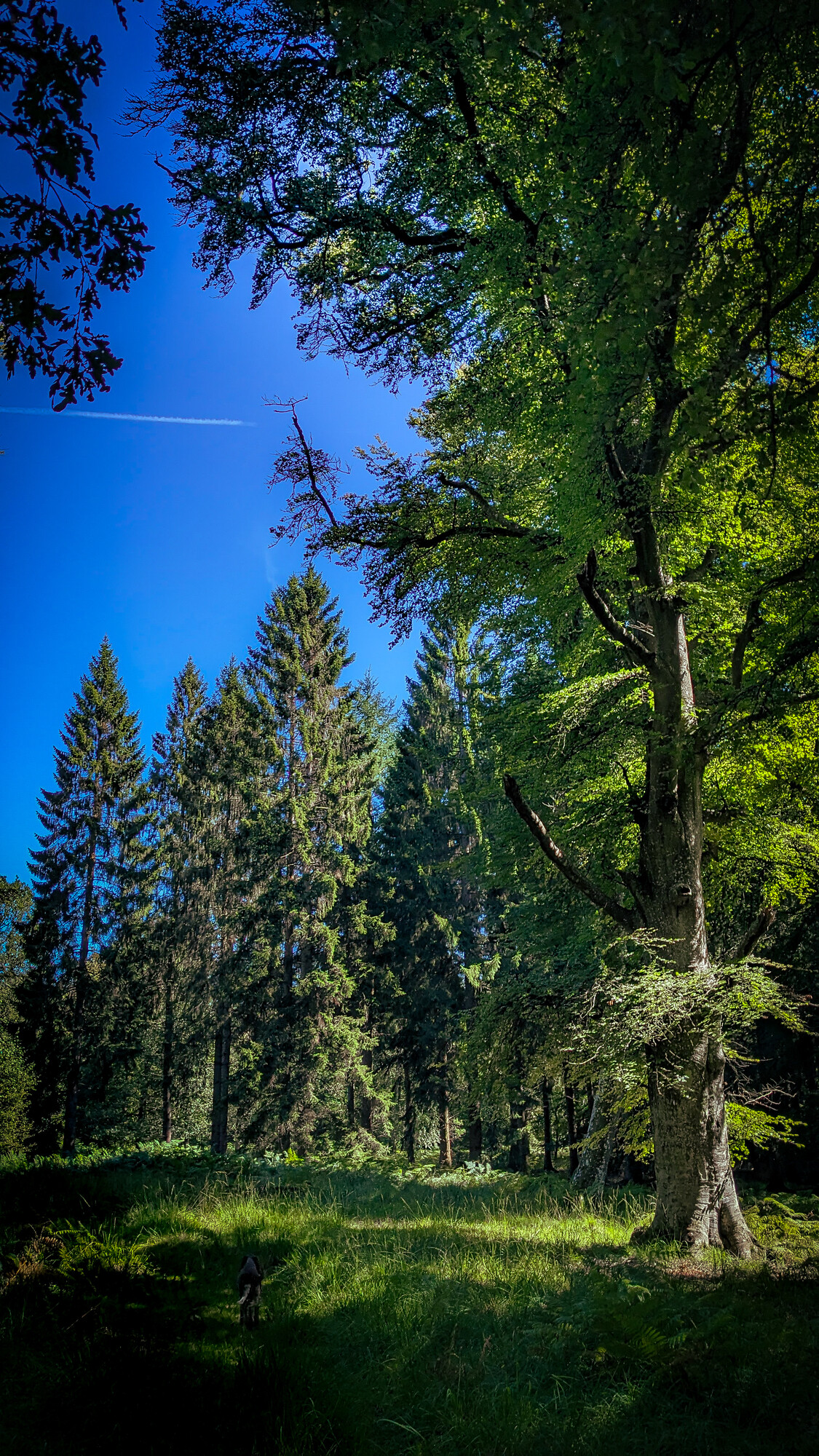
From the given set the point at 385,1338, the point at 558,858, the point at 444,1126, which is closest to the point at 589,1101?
the point at 444,1126

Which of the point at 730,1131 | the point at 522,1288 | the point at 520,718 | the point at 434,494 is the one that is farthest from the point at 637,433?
the point at 730,1131

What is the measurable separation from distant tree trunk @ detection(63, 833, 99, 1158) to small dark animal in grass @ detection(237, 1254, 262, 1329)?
2000 cm

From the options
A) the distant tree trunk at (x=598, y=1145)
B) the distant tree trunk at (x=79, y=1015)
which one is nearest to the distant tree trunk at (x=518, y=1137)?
the distant tree trunk at (x=598, y=1145)

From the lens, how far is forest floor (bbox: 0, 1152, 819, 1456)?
11.1ft

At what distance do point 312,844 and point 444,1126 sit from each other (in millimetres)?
9561

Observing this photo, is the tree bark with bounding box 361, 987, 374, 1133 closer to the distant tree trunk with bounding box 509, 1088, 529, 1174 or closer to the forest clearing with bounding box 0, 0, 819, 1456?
the distant tree trunk with bounding box 509, 1088, 529, 1174

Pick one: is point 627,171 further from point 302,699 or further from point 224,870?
point 224,870

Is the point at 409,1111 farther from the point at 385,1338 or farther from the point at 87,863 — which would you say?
the point at 385,1338

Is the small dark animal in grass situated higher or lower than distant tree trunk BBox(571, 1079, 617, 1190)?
higher

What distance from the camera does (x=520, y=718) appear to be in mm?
8297

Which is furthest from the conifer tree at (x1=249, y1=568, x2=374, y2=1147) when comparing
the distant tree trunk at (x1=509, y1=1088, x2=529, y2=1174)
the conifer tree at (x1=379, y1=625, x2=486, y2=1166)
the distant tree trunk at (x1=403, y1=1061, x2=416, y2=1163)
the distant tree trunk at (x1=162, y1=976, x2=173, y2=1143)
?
the distant tree trunk at (x1=162, y1=976, x2=173, y2=1143)

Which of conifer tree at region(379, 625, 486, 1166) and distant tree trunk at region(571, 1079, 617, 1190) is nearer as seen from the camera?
distant tree trunk at region(571, 1079, 617, 1190)

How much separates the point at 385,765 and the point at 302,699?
864 cm

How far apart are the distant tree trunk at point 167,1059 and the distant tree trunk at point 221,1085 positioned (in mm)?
3481
